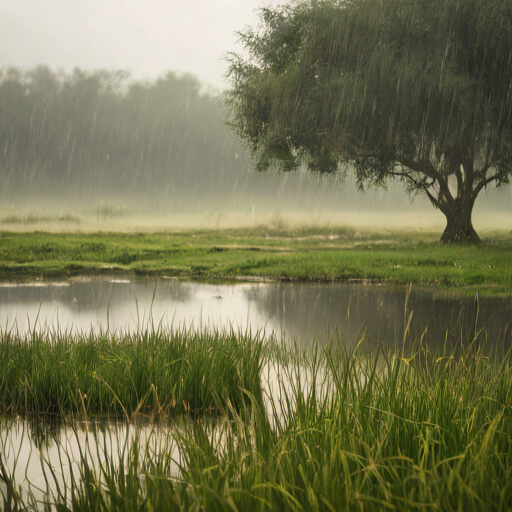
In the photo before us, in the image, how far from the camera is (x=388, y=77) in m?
16.9

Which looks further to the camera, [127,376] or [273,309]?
[273,309]

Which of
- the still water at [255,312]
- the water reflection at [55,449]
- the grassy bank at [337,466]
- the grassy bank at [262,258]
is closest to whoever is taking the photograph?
the grassy bank at [337,466]

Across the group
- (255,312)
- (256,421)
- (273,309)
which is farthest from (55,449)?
(273,309)

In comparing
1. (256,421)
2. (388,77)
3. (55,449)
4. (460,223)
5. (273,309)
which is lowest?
(55,449)

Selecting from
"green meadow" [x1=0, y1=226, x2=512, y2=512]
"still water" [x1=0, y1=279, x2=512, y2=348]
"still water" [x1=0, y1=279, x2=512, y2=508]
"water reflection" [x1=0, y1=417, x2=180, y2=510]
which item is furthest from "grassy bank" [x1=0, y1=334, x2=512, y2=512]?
"still water" [x1=0, y1=279, x2=512, y2=348]

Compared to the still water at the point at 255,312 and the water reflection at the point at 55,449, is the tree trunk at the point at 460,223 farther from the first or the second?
the water reflection at the point at 55,449

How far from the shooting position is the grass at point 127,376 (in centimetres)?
405

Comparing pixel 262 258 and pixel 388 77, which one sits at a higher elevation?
pixel 388 77

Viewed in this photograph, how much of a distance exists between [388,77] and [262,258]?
25.1ft

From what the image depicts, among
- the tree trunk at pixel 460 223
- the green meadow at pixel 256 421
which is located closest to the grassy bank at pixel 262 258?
the tree trunk at pixel 460 223

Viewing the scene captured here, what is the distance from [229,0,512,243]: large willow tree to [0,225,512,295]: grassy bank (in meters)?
4.21

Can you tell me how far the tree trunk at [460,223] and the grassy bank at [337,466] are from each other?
23.1 meters

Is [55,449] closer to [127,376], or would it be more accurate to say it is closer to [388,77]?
[127,376]

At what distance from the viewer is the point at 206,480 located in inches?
89.4
